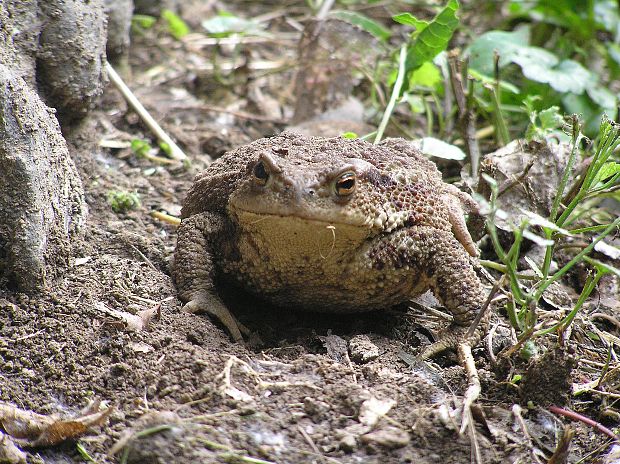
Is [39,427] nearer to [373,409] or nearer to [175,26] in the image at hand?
[373,409]

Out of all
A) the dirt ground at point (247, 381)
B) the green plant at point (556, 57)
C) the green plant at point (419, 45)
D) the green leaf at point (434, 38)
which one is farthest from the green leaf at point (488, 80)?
the dirt ground at point (247, 381)

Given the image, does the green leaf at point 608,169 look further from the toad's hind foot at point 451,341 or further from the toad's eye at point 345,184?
the toad's eye at point 345,184

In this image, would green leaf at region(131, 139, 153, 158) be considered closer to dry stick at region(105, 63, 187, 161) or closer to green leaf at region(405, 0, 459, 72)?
dry stick at region(105, 63, 187, 161)

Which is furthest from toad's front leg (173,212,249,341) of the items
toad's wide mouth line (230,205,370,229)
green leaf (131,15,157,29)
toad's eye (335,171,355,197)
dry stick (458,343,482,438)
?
green leaf (131,15,157,29)

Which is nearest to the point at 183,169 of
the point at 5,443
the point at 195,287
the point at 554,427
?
the point at 195,287

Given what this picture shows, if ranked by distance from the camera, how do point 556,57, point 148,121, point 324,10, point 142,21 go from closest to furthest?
point 148,121 → point 556,57 → point 324,10 → point 142,21

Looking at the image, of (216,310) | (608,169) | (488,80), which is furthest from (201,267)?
(488,80)

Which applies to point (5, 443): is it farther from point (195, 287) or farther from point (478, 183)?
point (478, 183)
